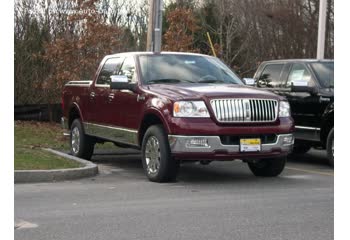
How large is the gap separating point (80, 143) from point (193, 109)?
381 centimetres

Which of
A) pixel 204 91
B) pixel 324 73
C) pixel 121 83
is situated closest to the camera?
pixel 204 91

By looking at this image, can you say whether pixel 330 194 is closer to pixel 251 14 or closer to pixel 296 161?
pixel 296 161

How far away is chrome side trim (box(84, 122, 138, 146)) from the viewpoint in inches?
382

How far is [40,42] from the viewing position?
18.8 metres

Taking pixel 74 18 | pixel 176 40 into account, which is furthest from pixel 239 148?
pixel 176 40

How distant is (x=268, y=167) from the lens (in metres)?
9.67

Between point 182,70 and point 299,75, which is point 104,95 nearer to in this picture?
point 182,70

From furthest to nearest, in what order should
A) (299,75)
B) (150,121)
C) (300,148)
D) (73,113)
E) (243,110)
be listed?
1. (300,148)
2. (73,113)
3. (299,75)
4. (150,121)
5. (243,110)

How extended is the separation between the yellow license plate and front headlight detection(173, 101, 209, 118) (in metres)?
0.64

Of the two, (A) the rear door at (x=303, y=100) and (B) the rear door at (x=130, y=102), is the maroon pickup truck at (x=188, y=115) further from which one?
(A) the rear door at (x=303, y=100)

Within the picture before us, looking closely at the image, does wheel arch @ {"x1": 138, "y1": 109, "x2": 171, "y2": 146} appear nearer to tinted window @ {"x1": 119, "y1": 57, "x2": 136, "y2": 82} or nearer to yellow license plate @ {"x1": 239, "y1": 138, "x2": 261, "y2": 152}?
tinted window @ {"x1": 119, "y1": 57, "x2": 136, "y2": 82}

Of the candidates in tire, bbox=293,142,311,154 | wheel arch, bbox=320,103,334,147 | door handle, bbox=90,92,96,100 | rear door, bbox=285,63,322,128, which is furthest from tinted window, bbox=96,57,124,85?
tire, bbox=293,142,311,154

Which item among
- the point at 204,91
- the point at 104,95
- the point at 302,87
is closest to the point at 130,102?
the point at 104,95

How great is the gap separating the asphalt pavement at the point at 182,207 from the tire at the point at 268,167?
0.50 feet
